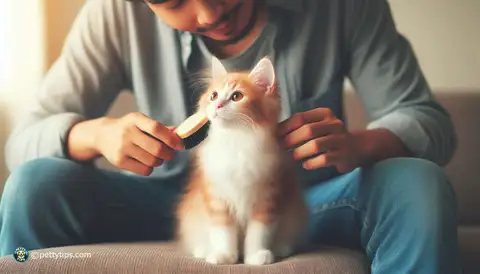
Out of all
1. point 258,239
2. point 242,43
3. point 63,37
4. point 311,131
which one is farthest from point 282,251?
point 63,37

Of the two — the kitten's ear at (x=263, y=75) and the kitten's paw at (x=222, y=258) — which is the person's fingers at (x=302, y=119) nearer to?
the kitten's ear at (x=263, y=75)

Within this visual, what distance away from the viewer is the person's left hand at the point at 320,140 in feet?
2.22

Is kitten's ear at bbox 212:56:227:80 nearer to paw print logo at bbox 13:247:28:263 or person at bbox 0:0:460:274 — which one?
person at bbox 0:0:460:274

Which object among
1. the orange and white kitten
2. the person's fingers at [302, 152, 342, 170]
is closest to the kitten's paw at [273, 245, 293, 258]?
the orange and white kitten

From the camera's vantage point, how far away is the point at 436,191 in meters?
0.63

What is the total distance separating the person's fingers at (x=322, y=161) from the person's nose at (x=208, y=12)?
0.72ft

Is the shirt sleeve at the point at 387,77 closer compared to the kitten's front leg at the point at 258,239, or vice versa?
the kitten's front leg at the point at 258,239

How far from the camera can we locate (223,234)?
25.3 inches

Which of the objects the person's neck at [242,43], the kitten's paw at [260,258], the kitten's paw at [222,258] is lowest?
the kitten's paw at [260,258]

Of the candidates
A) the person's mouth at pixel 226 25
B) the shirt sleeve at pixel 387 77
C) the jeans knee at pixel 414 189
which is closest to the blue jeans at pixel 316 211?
the jeans knee at pixel 414 189

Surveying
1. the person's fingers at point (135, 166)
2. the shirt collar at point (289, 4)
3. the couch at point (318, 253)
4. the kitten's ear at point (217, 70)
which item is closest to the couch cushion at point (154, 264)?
the couch at point (318, 253)

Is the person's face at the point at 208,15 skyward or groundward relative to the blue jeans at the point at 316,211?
skyward

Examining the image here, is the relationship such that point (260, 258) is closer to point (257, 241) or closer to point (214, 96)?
point (257, 241)

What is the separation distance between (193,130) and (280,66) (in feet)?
0.51
